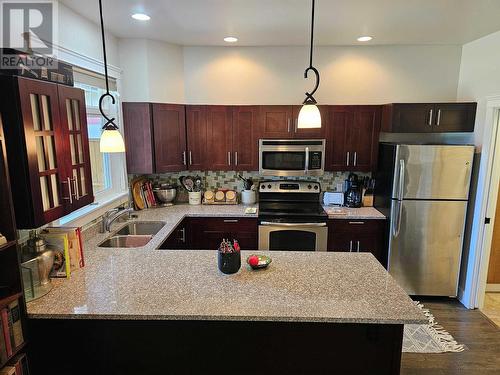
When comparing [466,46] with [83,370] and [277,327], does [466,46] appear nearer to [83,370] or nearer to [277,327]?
[277,327]

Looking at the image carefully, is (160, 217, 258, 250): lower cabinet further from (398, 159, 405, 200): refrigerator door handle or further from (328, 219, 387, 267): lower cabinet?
(398, 159, 405, 200): refrigerator door handle

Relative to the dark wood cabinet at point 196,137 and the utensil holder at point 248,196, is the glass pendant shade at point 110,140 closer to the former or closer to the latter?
the dark wood cabinet at point 196,137

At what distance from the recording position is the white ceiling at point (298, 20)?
231 centimetres

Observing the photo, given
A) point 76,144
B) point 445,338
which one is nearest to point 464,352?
point 445,338

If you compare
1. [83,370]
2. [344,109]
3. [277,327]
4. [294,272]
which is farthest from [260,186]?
[83,370]

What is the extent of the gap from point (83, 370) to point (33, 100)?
146cm

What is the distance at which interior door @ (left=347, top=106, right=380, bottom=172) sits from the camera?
359 cm

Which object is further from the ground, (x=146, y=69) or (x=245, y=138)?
(x=146, y=69)

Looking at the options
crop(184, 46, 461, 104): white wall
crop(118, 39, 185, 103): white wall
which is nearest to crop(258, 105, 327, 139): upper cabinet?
crop(184, 46, 461, 104): white wall

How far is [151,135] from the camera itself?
3.43 meters

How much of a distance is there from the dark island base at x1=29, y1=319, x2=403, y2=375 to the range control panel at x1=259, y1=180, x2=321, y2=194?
7.81ft

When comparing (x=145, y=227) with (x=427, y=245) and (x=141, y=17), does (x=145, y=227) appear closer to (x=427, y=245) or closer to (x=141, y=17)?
(x=141, y=17)

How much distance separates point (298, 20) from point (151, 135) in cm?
185

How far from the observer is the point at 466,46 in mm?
3512
